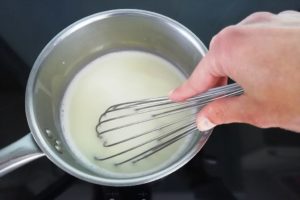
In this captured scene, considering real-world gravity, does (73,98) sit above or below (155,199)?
above

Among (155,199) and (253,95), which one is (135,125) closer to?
(155,199)

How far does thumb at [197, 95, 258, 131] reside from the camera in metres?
0.61

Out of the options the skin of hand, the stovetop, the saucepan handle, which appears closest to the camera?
A: the skin of hand

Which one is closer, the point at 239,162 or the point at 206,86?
the point at 206,86

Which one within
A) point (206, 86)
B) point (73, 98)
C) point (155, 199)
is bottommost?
point (155, 199)

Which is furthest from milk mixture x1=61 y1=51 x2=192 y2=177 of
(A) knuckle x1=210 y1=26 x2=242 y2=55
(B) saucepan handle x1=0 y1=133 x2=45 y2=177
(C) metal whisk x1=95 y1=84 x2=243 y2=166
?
(A) knuckle x1=210 y1=26 x2=242 y2=55

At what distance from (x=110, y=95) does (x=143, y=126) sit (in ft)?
0.36

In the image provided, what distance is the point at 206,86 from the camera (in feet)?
2.22

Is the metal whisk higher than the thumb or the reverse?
the reverse

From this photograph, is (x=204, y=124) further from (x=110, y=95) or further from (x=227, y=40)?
(x=110, y=95)

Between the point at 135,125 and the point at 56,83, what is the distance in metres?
0.19

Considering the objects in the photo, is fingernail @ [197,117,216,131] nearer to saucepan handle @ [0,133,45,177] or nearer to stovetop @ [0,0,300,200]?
stovetop @ [0,0,300,200]

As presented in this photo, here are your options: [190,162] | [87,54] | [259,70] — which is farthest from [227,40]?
[87,54]

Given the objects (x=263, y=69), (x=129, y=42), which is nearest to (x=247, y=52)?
(x=263, y=69)
